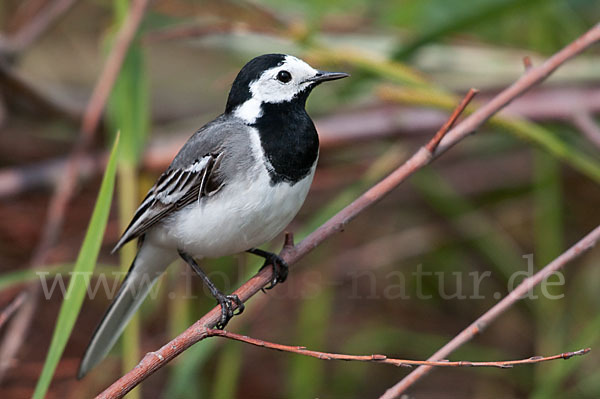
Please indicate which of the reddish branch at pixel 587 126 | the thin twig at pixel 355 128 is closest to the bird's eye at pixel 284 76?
the reddish branch at pixel 587 126

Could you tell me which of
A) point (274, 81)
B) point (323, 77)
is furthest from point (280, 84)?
point (323, 77)

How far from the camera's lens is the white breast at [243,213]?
192 cm

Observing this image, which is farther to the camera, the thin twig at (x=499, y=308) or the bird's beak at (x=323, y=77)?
the bird's beak at (x=323, y=77)

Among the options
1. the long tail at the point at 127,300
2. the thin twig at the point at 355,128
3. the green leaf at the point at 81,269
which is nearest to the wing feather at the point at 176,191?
the long tail at the point at 127,300

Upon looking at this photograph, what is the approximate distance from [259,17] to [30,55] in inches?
71.8

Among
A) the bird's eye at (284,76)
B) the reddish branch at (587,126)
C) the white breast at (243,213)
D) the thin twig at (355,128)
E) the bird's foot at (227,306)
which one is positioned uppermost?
the thin twig at (355,128)

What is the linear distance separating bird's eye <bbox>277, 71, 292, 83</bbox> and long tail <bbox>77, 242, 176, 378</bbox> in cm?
68

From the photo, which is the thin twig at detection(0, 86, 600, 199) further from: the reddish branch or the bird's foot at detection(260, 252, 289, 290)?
the bird's foot at detection(260, 252, 289, 290)

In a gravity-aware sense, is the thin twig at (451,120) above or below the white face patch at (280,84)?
below

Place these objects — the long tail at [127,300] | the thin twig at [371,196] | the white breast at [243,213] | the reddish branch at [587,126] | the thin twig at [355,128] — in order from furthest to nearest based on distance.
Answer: the thin twig at [355,128], the reddish branch at [587,126], the long tail at [127,300], the white breast at [243,213], the thin twig at [371,196]

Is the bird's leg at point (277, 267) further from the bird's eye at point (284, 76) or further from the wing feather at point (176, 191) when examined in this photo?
the bird's eye at point (284, 76)

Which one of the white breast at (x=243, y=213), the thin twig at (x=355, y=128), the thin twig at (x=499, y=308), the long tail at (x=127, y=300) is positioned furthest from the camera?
the thin twig at (x=355, y=128)

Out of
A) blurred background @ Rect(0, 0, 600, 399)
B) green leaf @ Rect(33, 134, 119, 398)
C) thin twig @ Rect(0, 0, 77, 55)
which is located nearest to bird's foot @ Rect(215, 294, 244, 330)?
green leaf @ Rect(33, 134, 119, 398)

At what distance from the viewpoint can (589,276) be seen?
3.56 metres
